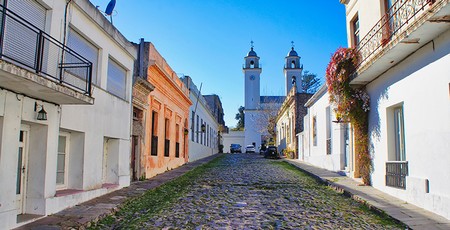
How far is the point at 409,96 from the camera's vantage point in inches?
321

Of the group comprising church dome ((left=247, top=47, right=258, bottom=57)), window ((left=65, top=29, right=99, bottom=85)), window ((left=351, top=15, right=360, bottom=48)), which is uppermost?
church dome ((left=247, top=47, right=258, bottom=57))

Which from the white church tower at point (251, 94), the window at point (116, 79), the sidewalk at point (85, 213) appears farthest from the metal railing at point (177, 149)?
the white church tower at point (251, 94)

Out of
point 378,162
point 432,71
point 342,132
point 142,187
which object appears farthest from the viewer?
point 342,132

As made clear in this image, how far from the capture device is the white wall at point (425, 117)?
670 centimetres

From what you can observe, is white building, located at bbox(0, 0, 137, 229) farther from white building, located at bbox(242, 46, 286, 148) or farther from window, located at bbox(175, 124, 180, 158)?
white building, located at bbox(242, 46, 286, 148)

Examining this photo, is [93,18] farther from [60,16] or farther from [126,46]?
[126,46]

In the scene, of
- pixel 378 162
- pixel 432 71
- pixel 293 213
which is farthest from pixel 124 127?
pixel 432 71

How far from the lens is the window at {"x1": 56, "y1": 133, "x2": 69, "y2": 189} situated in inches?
315

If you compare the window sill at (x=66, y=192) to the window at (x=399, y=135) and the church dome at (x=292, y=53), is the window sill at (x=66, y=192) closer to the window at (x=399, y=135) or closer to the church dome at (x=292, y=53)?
the window at (x=399, y=135)

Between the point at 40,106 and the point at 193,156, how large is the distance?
18611 millimetres

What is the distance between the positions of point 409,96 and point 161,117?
9.99 m

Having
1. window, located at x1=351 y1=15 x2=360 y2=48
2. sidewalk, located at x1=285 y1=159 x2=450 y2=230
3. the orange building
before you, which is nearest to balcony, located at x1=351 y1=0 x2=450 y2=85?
window, located at x1=351 y1=15 x2=360 y2=48

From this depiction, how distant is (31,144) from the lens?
6.71 metres

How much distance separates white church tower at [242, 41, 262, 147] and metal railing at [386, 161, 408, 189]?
54.3 m
